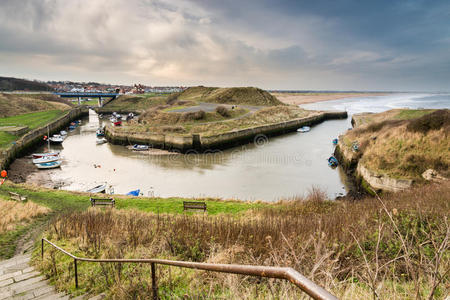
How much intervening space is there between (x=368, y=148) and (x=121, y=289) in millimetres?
25717

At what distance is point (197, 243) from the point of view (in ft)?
23.8

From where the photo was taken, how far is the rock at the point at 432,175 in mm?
17480

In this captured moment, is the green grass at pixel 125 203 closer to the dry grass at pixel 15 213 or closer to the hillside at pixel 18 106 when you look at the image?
the dry grass at pixel 15 213

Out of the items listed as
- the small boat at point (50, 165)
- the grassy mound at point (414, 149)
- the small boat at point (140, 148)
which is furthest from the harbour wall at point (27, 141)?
the grassy mound at point (414, 149)

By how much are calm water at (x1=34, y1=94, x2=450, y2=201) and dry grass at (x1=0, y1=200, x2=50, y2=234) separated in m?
10.1

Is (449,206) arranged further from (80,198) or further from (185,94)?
(185,94)

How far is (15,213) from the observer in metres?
12.4

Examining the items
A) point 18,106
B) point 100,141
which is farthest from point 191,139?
point 18,106

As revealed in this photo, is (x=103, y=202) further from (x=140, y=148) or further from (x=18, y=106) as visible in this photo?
(x=18, y=106)

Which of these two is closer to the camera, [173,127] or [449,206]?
[449,206]

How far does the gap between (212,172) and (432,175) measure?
754 inches

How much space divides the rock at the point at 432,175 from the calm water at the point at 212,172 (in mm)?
6327

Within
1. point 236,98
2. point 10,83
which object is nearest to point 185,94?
point 236,98

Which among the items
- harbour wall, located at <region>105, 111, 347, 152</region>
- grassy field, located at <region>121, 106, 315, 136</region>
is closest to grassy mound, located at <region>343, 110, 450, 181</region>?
harbour wall, located at <region>105, 111, 347, 152</region>
